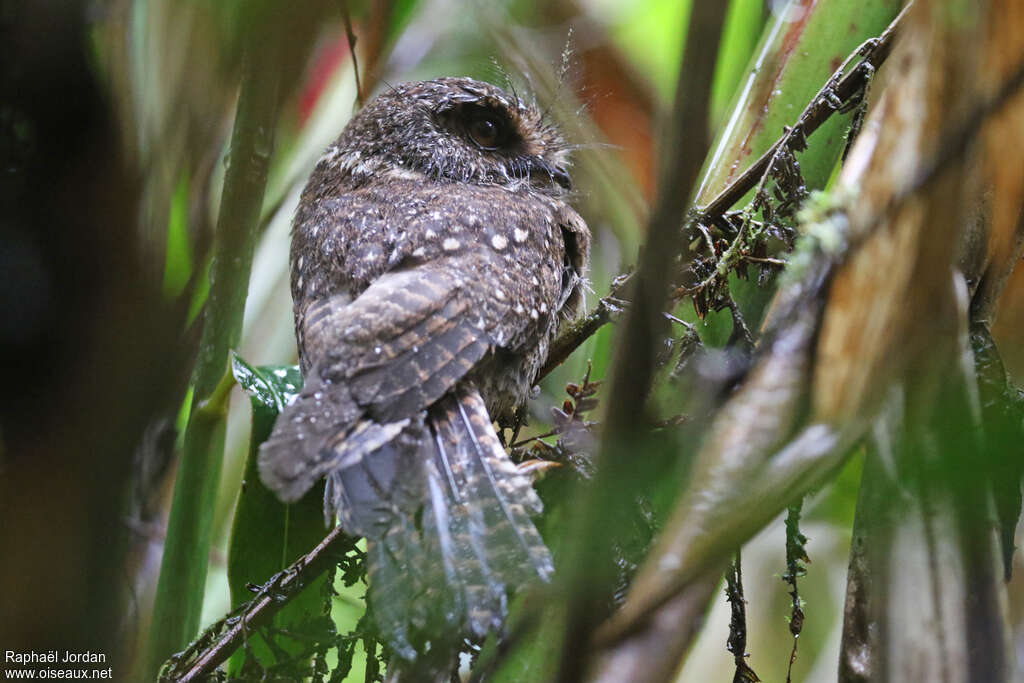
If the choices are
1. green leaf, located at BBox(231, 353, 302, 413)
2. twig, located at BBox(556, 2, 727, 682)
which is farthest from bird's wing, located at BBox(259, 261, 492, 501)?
twig, located at BBox(556, 2, 727, 682)

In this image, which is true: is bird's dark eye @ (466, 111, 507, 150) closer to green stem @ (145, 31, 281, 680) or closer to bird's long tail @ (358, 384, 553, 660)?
green stem @ (145, 31, 281, 680)

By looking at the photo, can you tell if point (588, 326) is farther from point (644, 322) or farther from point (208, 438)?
point (644, 322)

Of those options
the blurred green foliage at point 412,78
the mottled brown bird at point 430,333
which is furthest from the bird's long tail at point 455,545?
the blurred green foliage at point 412,78

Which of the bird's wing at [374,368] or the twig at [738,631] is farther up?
the bird's wing at [374,368]

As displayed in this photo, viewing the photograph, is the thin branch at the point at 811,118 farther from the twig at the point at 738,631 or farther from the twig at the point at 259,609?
the twig at the point at 259,609

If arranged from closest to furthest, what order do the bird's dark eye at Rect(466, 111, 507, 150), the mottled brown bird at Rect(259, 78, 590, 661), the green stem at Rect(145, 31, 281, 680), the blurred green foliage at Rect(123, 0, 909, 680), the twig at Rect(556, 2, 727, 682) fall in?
the twig at Rect(556, 2, 727, 682), the blurred green foliage at Rect(123, 0, 909, 680), the mottled brown bird at Rect(259, 78, 590, 661), the green stem at Rect(145, 31, 281, 680), the bird's dark eye at Rect(466, 111, 507, 150)

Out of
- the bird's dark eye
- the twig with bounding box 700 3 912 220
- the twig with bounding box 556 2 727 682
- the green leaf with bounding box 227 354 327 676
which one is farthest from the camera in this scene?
the bird's dark eye
